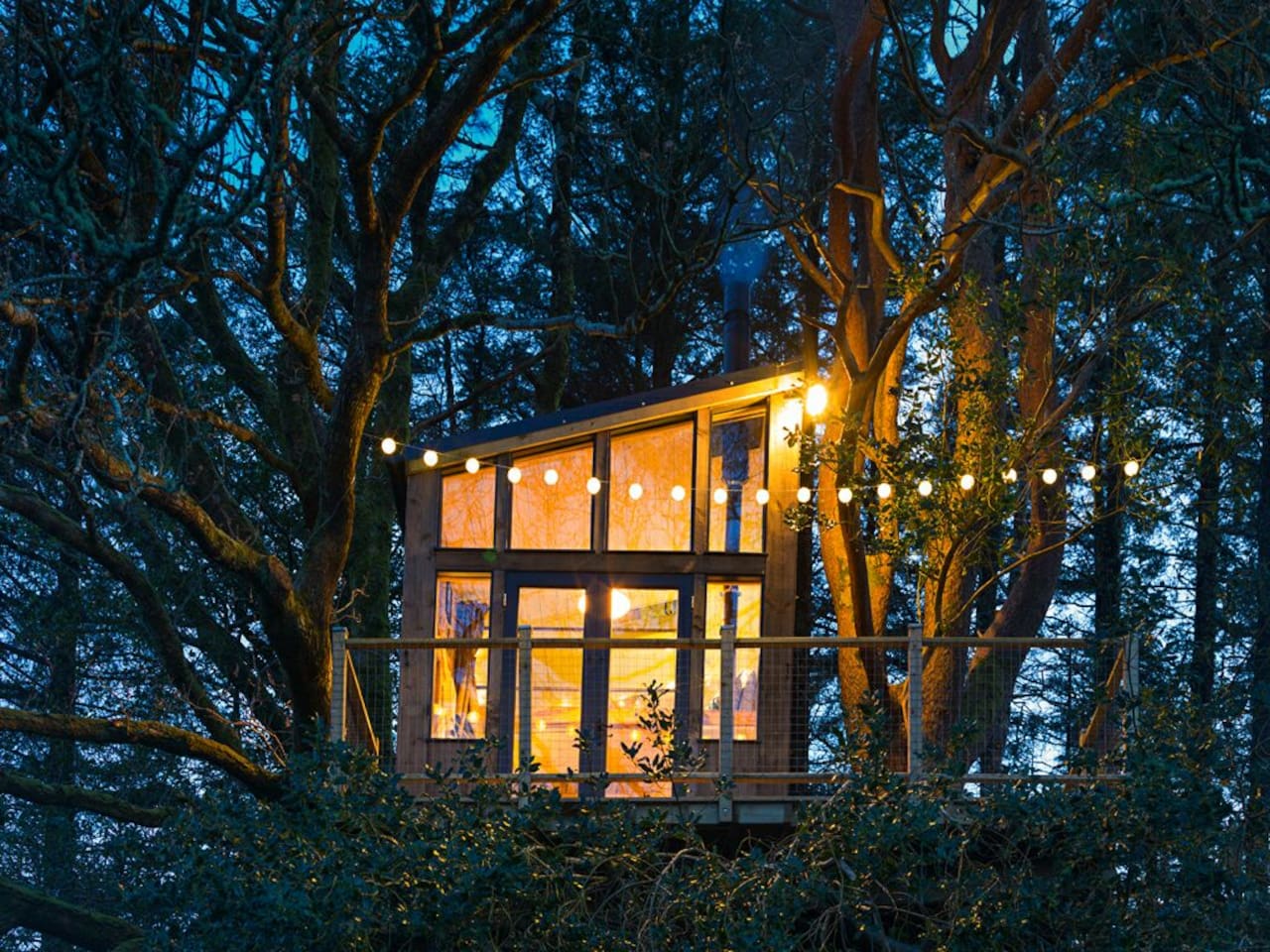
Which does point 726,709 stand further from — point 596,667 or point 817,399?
point 817,399

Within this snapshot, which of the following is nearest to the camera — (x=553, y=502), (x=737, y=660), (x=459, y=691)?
(x=459, y=691)

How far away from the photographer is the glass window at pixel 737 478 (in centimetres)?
1173

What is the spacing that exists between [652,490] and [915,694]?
3.14 meters

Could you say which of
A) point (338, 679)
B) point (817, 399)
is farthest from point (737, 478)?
point (338, 679)

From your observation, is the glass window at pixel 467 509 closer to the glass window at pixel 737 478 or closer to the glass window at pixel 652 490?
the glass window at pixel 652 490

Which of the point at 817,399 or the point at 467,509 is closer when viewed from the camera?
the point at 817,399

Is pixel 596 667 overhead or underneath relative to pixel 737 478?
underneath

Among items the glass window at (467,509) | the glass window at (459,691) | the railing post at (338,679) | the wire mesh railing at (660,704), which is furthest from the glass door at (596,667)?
the railing post at (338,679)

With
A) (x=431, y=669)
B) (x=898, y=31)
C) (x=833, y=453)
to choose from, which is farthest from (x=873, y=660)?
(x=898, y=31)

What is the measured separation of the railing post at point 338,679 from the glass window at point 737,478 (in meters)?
3.34

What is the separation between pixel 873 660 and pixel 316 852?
226 inches

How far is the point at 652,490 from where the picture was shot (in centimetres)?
1171

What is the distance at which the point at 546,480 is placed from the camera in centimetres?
1158

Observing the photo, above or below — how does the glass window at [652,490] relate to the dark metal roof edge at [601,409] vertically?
below
